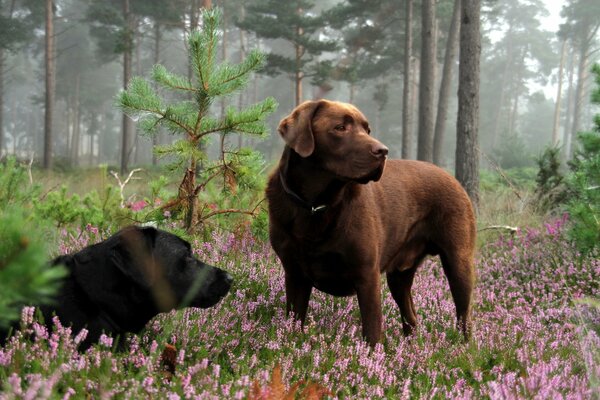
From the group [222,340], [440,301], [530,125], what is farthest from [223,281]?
[530,125]

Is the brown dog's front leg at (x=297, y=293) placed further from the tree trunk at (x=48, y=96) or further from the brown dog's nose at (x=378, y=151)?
the tree trunk at (x=48, y=96)

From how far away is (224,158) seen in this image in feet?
16.4

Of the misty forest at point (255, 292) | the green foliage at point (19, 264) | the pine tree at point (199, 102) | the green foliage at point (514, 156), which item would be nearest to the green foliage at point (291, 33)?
the green foliage at point (514, 156)

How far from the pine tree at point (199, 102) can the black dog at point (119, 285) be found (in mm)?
1732

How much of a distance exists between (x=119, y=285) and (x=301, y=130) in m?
1.50

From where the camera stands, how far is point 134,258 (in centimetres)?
301

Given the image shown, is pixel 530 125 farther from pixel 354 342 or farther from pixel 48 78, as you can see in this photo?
pixel 354 342

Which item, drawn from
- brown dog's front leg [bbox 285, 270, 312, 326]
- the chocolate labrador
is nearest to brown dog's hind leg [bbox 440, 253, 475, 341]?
the chocolate labrador

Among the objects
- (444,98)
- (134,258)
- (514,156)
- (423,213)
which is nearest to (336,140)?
(423,213)

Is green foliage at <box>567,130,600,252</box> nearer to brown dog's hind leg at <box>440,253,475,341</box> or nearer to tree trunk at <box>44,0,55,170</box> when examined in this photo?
brown dog's hind leg at <box>440,253,475,341</box>

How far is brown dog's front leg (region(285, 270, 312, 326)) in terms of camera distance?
12.8 feet

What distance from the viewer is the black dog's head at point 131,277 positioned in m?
2.98

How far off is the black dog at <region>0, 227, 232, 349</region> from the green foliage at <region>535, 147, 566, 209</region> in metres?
8.42

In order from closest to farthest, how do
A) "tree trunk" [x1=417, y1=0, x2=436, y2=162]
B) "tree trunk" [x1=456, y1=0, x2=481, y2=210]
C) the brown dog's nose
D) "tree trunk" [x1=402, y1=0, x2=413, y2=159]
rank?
the brown dog's nose
"tree trunk" [x1=456, y1=0, x2=481, y2=210]
"tree trunk" [x1=417, y1=0, x2=436, y2=162]
"tree trunk" [x1=402, y1=0, x2=413, y2=159]
